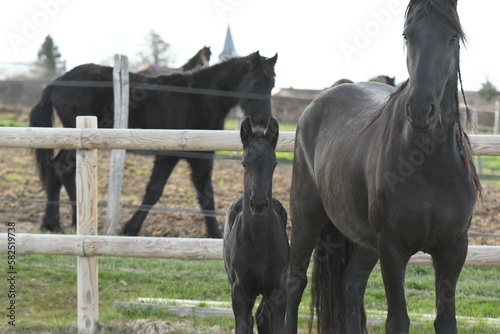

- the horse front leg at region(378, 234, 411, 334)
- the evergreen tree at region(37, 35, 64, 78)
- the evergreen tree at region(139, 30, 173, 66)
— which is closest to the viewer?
the horse front leg at region(378, 234, 411, 334)

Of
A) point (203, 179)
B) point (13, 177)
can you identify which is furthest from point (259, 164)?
point (13, 177)

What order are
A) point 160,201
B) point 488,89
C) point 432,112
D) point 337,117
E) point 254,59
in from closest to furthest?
1. point 432,112
2. point 337,117
3. point 254,59
4. point 160,201
5. point 488,89

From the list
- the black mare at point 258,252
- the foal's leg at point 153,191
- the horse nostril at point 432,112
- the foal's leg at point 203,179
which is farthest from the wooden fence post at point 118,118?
the horse nostril at point 432,112

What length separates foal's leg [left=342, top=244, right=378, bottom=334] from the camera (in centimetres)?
434

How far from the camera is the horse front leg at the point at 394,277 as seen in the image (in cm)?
336

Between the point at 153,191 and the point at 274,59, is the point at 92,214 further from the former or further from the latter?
the point at 274,59

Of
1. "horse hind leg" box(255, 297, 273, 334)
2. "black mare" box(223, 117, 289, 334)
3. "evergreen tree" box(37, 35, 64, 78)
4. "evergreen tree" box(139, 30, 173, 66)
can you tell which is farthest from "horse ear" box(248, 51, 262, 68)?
"evergreen tree" box(139, 30, 173, 66)

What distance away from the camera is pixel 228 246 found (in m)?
4.40

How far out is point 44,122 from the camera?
866 cm

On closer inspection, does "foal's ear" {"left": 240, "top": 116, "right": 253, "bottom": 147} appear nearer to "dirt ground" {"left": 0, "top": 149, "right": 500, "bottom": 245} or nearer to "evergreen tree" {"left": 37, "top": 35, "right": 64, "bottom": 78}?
"dirt ground" {"left": 0, "top": 149, "right": 500, "bottom": 245}

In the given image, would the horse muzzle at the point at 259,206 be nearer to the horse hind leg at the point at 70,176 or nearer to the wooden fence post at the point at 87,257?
the wooden fence post at the point at 87,257

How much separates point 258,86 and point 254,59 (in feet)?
1.04

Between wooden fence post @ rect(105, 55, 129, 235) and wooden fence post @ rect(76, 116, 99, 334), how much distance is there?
2724mm

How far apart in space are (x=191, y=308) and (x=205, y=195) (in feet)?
10.3
